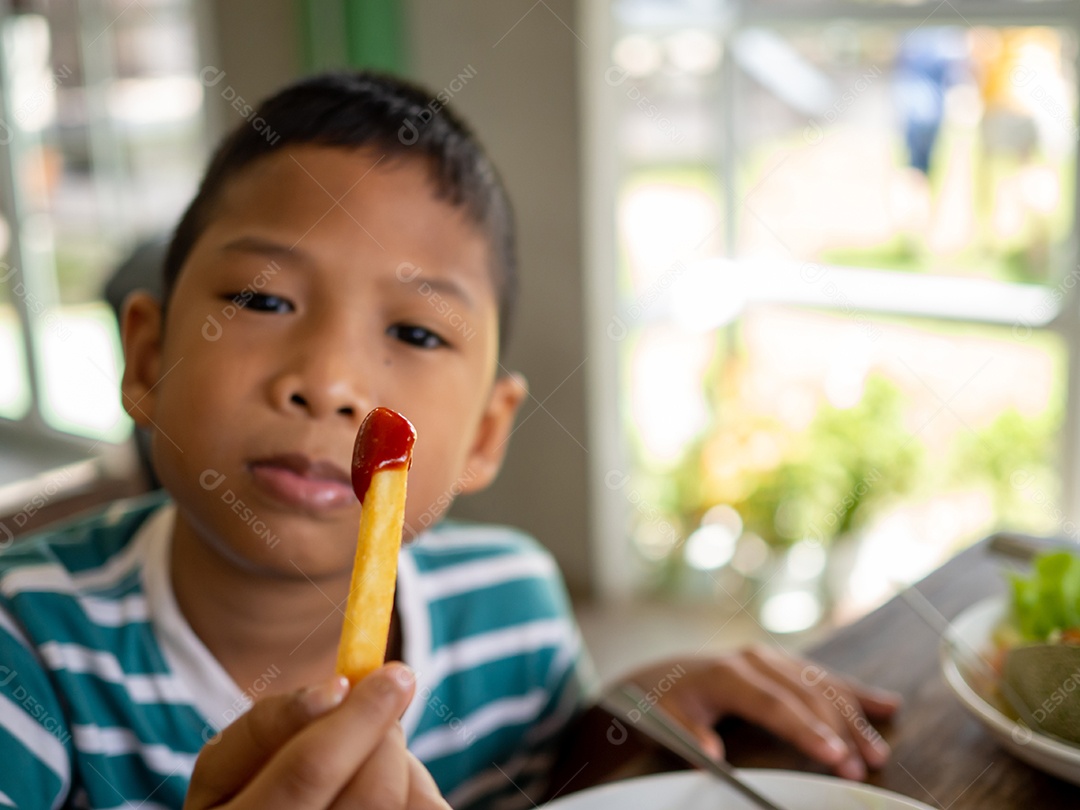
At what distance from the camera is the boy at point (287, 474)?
0.63 metres

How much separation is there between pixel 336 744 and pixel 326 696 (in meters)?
0.02

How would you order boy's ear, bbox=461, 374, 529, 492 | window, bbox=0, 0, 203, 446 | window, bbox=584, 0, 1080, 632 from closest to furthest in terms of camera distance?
boy's ear, bbox=461, 374, 529, 492 < window, bbox=584, 0, 1080, 632 < window, bbox=0, 0, 203, 446

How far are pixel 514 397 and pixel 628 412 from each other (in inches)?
75.2

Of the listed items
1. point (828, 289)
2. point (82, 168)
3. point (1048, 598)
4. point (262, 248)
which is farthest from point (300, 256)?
point (82, 168)

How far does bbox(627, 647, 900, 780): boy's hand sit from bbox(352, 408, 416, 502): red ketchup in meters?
0.42

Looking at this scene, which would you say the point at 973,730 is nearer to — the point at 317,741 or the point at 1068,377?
→ the point at 317,741

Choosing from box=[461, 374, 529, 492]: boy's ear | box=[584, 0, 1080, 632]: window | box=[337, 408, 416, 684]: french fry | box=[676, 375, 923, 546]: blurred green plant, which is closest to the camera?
box=[337, 408, 416, 684]: french fry

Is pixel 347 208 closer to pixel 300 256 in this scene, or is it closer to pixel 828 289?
pixel 300 256

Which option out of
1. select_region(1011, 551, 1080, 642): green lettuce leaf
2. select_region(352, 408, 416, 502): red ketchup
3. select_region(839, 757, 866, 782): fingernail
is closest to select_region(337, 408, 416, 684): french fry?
select_region(352, 408, 416, 502): red ketchup

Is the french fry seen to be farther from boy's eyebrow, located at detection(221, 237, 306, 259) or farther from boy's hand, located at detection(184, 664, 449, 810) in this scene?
boy's eyebrow, located at detection(221, 237, 306, 259)

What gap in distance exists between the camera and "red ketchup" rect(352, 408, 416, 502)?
39 centimetres

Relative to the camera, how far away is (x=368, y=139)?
0.71 meters

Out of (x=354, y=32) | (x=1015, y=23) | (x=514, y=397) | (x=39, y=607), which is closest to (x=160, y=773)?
(x=39, y=607)

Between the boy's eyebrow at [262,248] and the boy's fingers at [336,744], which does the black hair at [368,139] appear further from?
the boy's fingers at [336,744]
